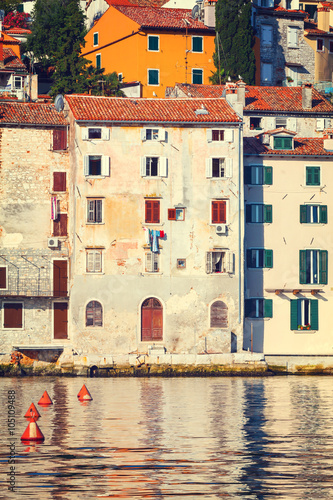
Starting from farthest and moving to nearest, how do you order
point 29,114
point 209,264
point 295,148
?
point 295,148 → point 29,114 → point 209,264

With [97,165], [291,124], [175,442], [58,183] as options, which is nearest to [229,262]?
[97,165]

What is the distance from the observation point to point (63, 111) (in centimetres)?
6025

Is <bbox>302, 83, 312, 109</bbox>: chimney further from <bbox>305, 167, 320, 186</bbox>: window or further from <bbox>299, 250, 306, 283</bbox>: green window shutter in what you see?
<bbox>299, 250, 306, 283</bbox>: green window shutter

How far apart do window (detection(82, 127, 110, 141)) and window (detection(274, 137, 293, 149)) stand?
1009 centimetres

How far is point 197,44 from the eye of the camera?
81250 mm

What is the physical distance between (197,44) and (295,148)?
71.0 ft

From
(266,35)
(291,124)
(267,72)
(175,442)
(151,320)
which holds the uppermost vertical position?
(266,35)

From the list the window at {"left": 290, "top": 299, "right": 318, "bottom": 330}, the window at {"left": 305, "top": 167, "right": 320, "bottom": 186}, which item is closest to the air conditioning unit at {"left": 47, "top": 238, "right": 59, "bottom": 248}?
the window at {"left": 290, "top": 299, "right": 318, "bottom": 330}

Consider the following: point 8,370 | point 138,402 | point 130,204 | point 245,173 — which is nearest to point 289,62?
point 245,173

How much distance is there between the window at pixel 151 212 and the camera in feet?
189

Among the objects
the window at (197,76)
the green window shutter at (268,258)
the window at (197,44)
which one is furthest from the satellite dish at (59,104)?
the window at (197,44)

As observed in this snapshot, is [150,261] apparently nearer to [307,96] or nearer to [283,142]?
[283,142]

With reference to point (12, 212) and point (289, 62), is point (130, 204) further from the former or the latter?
point (289, 62)

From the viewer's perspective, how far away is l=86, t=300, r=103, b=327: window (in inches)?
2244
